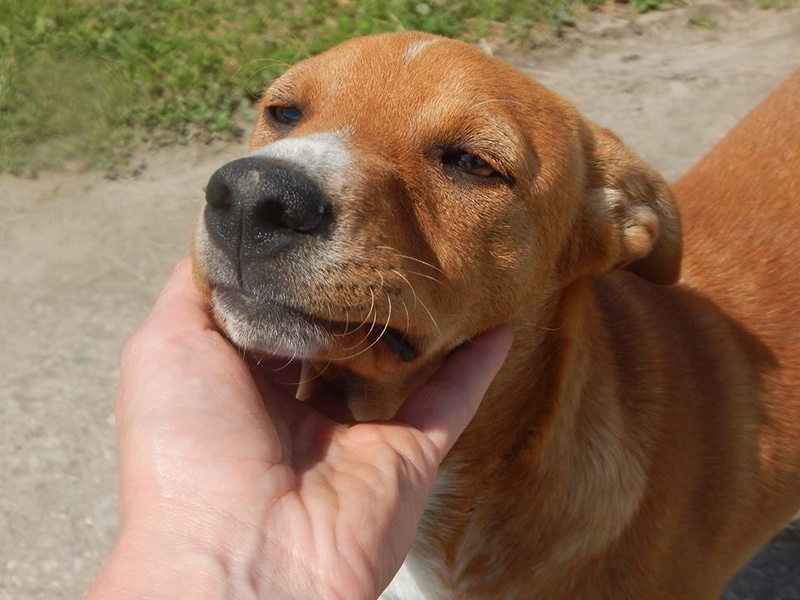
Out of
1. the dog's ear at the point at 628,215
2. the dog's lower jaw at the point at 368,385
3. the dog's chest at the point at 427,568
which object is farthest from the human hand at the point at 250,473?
the dog's ear at the point at 628,215

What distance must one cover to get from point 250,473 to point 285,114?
1.23m

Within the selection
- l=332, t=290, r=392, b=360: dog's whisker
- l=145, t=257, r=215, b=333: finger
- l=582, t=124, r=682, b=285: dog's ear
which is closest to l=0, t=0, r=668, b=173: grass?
l=582, t=124, r=682, b=285: dog's ear

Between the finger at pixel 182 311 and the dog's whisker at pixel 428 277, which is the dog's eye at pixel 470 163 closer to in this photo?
the dog's whisker at pixel 428 277

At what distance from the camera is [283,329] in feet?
7.69

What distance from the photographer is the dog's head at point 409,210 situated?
7.49ft

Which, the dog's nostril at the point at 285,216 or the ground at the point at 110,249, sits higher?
the dog's nostril at the point at 285,216

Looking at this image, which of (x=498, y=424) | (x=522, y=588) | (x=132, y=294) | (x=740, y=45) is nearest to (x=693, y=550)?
(x=522, y=588)

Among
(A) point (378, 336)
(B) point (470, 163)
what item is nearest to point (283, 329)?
(A) point (378, 336)

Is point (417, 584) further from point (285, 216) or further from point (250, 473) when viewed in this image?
point (285, 216)

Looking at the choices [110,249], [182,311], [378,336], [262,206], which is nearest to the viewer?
[262,206]

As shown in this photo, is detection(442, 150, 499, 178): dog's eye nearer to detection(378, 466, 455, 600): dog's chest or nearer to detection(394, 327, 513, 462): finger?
detection(394, 327, 513, 462): finger

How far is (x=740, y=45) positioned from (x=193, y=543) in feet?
23.4

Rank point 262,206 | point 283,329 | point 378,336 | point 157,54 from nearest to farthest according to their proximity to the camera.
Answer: point 262,206 → point 283,329 → point 378,336 → point 157,54

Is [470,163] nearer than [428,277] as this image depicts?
No
